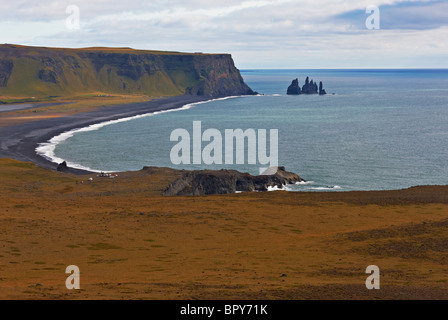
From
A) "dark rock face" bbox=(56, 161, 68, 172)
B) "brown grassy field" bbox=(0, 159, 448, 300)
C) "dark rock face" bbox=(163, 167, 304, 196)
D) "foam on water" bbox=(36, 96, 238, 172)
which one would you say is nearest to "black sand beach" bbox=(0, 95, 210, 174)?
"dark rock face" bbox=(56, 161, 68, 172)

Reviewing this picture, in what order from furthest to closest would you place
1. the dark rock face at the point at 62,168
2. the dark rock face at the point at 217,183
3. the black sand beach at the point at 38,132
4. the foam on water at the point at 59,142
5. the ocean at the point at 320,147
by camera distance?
the black sand beach at the point at 38,132 < the foam on water at the point at 59,142 < the ocean at the point at 320,147 < the dark rock face at the point at 62,168 < the dark rock face at the point at 217,183

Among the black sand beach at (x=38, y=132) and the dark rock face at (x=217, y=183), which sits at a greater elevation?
the black sand beach at (x=38, y=132)

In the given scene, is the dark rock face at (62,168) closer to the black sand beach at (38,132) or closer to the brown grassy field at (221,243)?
the black sand beach at (38,132)

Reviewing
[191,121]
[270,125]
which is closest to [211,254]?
[270,125]

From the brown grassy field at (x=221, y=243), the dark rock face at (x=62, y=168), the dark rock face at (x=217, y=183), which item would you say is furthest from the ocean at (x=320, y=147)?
the brown grassy field at (x=221, y=243)

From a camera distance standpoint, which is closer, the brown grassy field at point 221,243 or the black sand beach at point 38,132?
the brown grassy field at point 221,243
